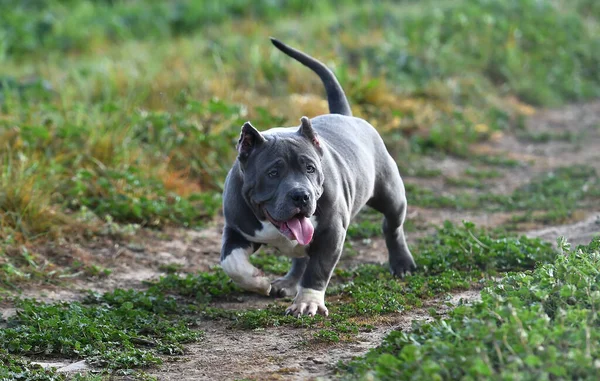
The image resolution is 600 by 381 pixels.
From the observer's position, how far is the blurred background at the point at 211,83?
8984mm

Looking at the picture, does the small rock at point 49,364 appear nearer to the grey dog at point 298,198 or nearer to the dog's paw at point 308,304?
the grey dog at point 298,198

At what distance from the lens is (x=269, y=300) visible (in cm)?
699

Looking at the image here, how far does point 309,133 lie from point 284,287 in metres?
1.36

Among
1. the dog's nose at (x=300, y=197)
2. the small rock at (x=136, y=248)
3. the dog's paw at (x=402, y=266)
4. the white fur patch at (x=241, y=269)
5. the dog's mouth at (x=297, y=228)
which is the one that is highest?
the dog's nose at (x=300, y=197)

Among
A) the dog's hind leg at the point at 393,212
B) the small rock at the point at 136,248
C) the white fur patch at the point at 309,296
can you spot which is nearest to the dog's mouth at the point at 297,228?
the white fur patch at the point at 309,296

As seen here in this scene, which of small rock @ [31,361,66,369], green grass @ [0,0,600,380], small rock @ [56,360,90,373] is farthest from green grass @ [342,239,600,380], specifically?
small rock @ [31,361,66,369]

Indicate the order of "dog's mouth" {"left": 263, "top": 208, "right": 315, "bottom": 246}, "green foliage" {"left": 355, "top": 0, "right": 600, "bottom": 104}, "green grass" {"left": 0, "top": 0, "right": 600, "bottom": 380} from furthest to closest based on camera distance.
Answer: "green foliage" {"left": 355, "top": 0, "right": 600, "bottom": 104} < "green grass" {"left": 0, "top": 0, "right": 600, "bottom": 380} < "dog's mouth" {"left": 263, "top": 208, "right": 315, "bottom": 246}

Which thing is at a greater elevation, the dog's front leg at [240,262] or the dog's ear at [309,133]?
the dog's ear at [309,133]

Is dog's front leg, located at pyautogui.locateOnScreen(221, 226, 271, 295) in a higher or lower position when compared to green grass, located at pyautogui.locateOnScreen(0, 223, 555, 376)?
higher

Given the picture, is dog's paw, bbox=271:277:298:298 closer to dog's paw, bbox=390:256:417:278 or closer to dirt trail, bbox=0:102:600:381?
dirt trail, bbox=0:102:600:381

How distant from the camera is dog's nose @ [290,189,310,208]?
585 centimetres

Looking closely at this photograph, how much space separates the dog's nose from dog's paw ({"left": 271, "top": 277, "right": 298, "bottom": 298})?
1323 mm

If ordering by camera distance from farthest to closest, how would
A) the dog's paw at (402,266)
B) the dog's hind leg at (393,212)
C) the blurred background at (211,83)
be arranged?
the blurred background at (211,83), the dog's paw at (402,266), the dog's hind leg at (393,212)

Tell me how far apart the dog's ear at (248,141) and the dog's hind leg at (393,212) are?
4.33 ft
